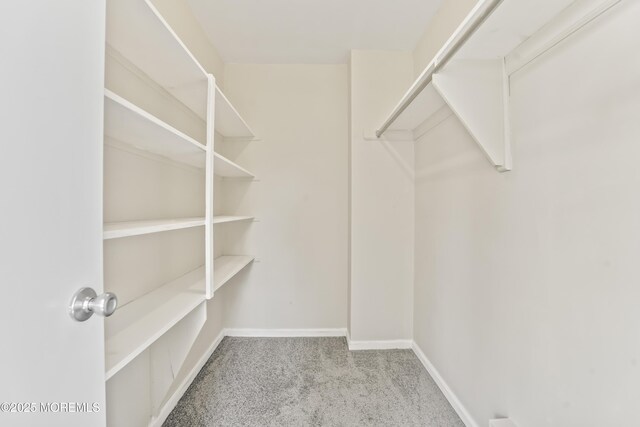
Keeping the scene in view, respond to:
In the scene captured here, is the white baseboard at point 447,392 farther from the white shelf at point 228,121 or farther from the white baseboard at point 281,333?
the white shelf at point 228,121

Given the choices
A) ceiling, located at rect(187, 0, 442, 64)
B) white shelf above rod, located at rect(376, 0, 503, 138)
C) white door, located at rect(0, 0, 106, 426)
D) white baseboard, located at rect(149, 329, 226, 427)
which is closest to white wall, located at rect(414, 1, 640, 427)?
white shelf above rod, located at rect(376, 0, 503, 138)

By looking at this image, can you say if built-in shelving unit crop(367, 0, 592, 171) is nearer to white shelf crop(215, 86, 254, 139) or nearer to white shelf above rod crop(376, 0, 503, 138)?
white shelf above rod crop(376, 0, 503, 138)

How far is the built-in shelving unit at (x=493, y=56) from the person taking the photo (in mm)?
824

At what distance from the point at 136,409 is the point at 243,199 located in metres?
1.60

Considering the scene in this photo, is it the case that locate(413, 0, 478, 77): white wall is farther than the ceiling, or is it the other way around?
the ceiling

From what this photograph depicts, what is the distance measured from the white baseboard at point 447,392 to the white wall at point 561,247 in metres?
0.05

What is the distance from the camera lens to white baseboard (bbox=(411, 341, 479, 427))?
57.3 inches

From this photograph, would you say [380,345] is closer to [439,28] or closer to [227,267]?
[227,267]

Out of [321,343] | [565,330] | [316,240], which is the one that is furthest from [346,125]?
[565,330]

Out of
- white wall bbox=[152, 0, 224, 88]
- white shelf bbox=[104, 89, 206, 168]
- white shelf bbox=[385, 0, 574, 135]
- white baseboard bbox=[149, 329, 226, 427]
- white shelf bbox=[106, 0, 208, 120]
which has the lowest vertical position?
white baseboard bbox=[149, 329, 226, 427]

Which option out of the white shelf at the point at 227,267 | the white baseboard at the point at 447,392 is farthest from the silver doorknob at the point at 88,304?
the white baseboard at the point at 447,392

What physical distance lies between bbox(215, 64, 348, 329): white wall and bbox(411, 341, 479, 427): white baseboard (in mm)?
726

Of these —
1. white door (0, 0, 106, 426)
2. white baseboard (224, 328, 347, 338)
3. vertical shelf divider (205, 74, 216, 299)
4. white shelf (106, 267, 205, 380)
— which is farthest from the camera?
white baseboard (224, 328, 347, 338)

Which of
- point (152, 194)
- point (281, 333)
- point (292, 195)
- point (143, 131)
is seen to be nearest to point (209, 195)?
point (152, 194)
